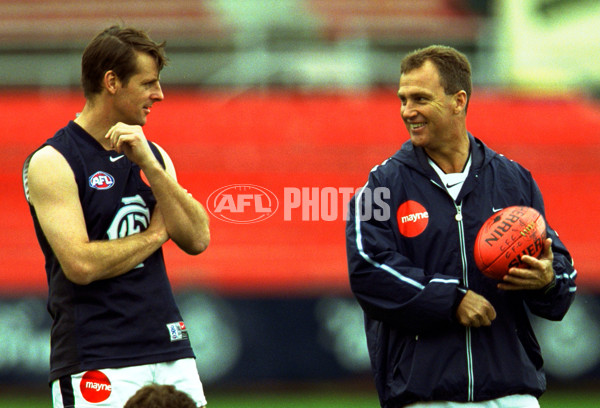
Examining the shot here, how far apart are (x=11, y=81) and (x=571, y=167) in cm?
748

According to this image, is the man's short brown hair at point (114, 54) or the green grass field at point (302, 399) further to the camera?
the green grass field at point (302, 399)

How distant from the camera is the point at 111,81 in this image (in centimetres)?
343

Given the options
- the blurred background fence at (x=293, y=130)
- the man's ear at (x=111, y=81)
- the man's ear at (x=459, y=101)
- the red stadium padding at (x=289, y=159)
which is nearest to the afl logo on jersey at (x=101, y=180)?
the man's ear at (x=111, y=81)

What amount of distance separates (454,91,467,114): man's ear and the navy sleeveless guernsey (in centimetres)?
124

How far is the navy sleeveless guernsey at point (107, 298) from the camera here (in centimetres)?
331

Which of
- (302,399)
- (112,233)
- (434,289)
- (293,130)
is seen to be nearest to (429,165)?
(434,289)

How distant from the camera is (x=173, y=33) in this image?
13.4 metres

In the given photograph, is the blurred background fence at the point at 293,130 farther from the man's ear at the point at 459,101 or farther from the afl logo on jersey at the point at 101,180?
the afl logo on jersey at the point at 101,180

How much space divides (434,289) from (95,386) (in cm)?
123

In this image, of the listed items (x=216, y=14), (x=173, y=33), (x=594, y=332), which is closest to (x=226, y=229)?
(x=594, y=332)

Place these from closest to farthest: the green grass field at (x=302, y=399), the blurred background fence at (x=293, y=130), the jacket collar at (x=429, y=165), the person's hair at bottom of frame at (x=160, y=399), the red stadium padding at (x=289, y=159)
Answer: the person's hair at bottom of frame at (x=160, y=399), the jacket collar at (x=429, y=165), the green grass field at (x=302, y=399), the blurred background fence at (x=293, y=130), the red stadium padding at (x=289, y=159)

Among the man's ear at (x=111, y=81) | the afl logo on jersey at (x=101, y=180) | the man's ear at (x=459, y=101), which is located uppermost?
the man's ear at (x=111, y=81)

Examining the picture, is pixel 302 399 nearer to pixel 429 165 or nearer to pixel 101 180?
pixel 429 165

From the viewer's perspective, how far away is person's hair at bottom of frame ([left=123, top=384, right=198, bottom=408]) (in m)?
2.76
